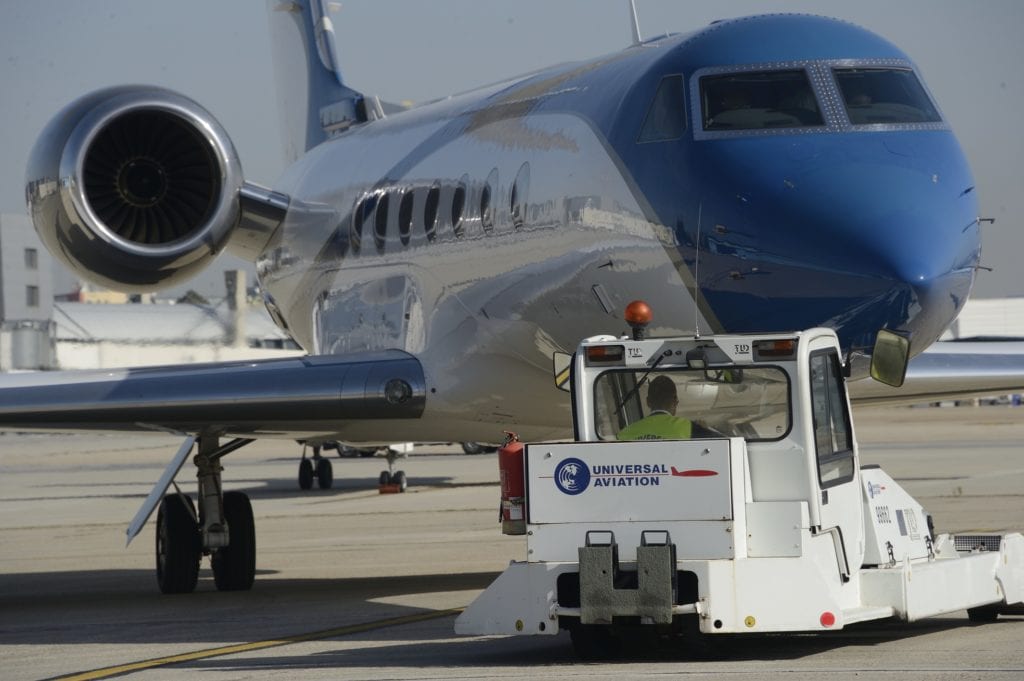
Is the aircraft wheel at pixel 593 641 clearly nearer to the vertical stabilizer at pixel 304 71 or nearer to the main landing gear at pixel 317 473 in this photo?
the vertical stabilizer at pixel 304 71

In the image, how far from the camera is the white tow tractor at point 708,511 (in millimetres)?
9789

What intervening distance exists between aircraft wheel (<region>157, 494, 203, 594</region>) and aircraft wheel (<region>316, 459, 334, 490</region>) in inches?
802

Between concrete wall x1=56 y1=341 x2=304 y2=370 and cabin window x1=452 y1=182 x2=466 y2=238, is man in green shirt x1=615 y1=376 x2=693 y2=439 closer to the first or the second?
cabin window x1=452 y1=182 x2=466 y2=238

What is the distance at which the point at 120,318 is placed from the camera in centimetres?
11088

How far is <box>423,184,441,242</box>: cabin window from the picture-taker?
1566 centimetres

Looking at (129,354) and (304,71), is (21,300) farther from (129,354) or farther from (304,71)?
(304,71)

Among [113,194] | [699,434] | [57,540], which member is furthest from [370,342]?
[57,540]

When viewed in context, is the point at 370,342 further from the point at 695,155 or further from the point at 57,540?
the point at 57,540

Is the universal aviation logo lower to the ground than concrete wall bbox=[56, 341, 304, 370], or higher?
lower

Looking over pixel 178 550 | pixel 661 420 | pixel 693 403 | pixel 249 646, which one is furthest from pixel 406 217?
pixel 661 420

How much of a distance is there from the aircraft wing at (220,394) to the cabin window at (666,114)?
11.9ft

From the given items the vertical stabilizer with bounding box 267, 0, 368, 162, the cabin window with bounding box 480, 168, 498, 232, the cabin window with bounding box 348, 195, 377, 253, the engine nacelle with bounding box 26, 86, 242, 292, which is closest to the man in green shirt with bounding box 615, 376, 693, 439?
the cabin window with bounding box 480, 168, 498, 232

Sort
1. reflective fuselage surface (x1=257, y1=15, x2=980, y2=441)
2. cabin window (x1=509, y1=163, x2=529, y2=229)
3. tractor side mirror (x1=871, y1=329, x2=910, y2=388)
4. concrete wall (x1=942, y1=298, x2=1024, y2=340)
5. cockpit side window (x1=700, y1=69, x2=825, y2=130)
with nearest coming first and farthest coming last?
tractor side mirror (x1=871, y1=329, x2=910, y2=388) < reflective fuselage surface (x1=257, y1=15, x2=980, y2=441) < cockpit side window (x1=700, y1=69, x2=825, y2=130) < cabin window (x1=509, y1=163, x2=529, y2=229) < concrete wall (x1=942, y1=298, x2=1024, y2=340)

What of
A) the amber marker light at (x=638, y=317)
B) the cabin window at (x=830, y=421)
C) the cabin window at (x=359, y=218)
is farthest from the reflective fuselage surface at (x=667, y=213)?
the amber marker light at (x=638, y=317)
